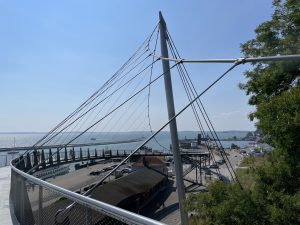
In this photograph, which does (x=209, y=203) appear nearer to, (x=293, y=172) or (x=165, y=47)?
(x=293, y=172)

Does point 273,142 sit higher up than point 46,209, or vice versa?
point 273,142

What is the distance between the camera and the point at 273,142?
7.50 metres

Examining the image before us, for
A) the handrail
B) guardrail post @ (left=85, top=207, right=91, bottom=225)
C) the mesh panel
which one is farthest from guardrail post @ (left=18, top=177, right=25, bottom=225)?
guardrail post @ (left=85, top=207, right=91, bottom=225)

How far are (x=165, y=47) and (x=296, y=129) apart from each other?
243 inches

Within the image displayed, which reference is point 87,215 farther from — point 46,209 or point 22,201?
point 22,201

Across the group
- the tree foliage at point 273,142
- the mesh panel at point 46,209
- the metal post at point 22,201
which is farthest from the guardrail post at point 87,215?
the tree foliage at point 273,142

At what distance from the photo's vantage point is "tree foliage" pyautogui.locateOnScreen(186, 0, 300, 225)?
21.7 feet

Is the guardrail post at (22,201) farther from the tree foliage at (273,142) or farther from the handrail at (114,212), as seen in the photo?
the tree foliage at (273,142)

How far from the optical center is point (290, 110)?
6520mm

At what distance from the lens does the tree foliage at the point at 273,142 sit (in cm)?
661

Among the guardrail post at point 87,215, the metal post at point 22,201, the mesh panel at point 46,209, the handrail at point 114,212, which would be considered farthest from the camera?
the metal post at point 22,201

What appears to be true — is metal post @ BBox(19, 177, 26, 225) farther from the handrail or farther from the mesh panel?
the handrail

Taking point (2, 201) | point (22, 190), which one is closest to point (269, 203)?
point (22, 190)

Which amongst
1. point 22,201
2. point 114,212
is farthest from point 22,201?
point 114,212
